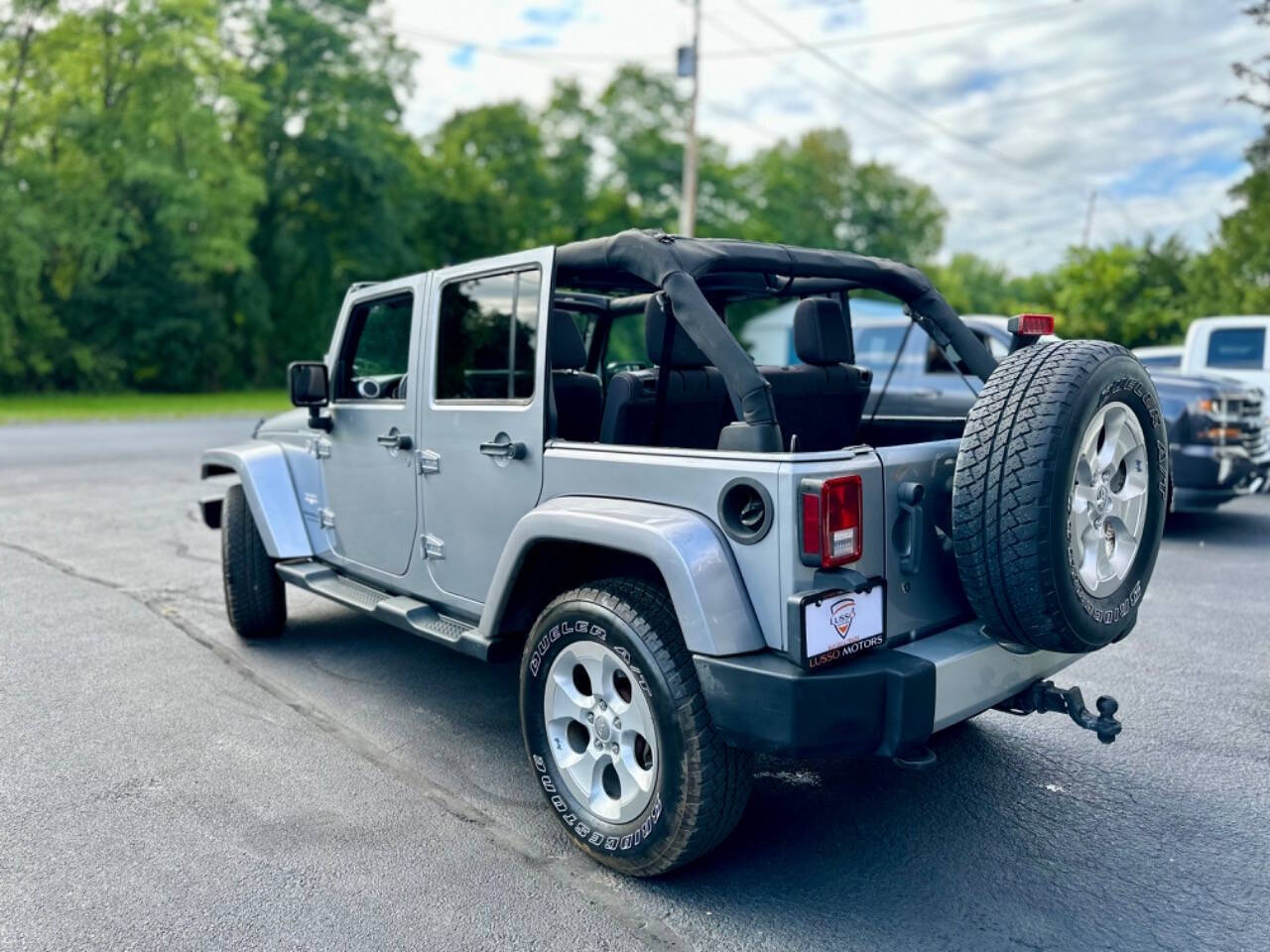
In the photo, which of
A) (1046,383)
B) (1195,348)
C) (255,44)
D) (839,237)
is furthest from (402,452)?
(839,237)

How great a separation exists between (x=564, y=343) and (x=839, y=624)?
1463 millimetres

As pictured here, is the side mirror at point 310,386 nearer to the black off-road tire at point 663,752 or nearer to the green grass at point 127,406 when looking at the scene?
the black off-road tire at point 663,752

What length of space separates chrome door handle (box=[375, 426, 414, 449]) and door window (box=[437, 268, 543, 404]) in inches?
10.5

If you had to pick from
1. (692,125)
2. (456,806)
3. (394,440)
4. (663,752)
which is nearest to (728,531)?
(663,752)

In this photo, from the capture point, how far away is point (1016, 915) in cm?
280

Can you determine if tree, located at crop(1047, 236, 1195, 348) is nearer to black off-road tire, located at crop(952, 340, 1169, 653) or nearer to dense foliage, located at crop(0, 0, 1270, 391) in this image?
dense foliage, located at crop(0, 0, 1270, 391)

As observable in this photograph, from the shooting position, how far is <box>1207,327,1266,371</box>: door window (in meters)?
11.2

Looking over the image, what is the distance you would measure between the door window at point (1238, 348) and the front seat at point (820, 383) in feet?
30.3

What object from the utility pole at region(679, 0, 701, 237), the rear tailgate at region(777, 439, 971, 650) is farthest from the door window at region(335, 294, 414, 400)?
the utility pole at region(679, 0, 701, 237)

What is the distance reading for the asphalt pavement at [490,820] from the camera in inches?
108

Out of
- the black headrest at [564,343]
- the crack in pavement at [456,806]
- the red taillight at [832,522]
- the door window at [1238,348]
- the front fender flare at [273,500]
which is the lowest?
the crack in pavement at [456,806]

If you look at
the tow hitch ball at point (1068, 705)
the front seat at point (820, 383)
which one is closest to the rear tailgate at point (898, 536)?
the tow hitch ball at point (1068, 705)

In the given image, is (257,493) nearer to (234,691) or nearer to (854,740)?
(234,691)

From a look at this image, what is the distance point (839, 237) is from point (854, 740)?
75.4m
